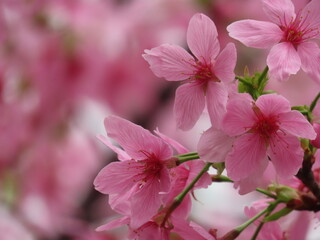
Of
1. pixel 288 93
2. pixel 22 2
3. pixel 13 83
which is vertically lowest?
pixel 288 93

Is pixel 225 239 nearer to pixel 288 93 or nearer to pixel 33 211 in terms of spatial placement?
pixel 33 211

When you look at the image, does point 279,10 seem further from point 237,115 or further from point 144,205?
point 144,205

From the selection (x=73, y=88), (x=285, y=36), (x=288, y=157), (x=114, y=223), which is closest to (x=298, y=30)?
(x=285, y=36)

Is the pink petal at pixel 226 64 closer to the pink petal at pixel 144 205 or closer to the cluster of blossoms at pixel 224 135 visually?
the cluster of blossoms at pixel 224 135

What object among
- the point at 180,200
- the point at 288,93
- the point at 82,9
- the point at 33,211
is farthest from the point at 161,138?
the point at 288,93

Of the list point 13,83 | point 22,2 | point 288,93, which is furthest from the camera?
point 288,93
